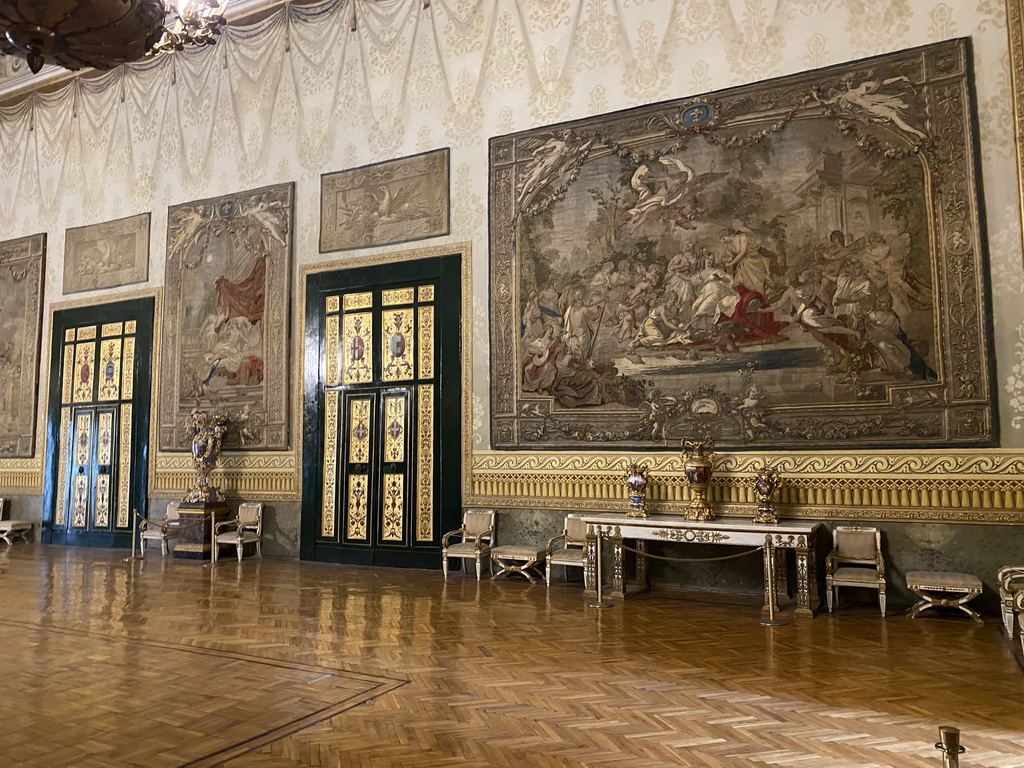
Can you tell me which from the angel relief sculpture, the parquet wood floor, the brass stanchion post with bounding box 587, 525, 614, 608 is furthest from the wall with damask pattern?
the parquet wood floor

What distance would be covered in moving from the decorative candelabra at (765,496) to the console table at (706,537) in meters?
0.15

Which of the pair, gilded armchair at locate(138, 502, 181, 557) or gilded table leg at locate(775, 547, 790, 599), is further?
gilded armchair at locate(138, 502, 181, 557)

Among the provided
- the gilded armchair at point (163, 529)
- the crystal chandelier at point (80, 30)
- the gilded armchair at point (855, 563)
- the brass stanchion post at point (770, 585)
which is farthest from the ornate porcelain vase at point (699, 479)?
the gilded armchair at point (163, 529)

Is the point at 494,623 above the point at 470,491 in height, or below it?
below

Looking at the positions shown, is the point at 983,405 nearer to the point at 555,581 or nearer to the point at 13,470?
the point at 555,581

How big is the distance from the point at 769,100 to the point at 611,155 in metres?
1.83

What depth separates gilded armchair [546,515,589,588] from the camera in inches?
318

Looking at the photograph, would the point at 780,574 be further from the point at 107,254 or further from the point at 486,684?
the point at 107,254

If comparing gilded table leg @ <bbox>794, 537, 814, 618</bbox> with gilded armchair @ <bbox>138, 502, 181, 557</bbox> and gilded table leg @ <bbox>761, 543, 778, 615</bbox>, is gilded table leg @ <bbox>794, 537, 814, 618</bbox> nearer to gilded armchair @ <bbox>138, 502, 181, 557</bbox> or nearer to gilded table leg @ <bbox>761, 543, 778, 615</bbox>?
gilded table leg @ <bbox>761, 543, 778, 615</bbox>

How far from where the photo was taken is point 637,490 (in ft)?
26.0

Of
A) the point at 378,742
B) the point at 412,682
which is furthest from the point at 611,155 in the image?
the point at 378,742

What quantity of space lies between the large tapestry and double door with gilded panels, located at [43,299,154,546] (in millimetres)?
687

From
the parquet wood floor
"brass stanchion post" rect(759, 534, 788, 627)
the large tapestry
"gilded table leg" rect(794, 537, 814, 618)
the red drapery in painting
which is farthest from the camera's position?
the red drapery in painting

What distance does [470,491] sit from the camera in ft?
30.9
